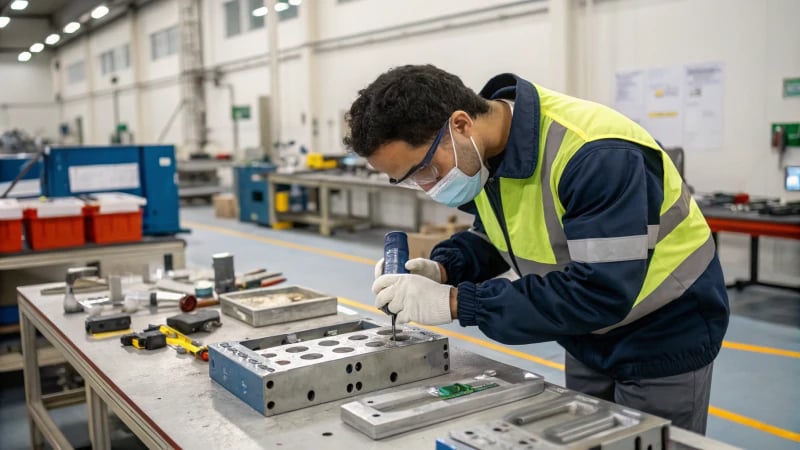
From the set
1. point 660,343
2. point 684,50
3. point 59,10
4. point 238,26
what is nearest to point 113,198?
point 660,343

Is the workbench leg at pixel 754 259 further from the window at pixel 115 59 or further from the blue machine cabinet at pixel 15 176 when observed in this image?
the window at pixel 115 59

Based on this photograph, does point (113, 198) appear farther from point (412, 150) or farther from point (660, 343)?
point (660, 343)

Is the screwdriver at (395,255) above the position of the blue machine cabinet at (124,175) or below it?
below

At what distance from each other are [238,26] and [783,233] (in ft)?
29.9

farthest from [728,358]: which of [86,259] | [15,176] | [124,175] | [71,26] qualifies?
[71,26]

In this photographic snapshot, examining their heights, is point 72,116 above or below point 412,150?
above

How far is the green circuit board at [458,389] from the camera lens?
1246 millimetres

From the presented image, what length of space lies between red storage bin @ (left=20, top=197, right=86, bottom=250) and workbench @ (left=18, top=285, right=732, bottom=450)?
1.45 meters

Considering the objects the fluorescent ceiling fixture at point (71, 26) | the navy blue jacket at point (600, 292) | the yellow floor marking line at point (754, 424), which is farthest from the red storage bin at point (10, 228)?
the fluorescent ceiling fixture at point (71, 26)

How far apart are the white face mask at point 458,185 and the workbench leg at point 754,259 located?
13.2ft

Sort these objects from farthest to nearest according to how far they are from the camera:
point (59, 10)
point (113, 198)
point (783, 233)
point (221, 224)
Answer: point (59, 10)
point (221, 224)
point (783, 233)
point (113, 198)

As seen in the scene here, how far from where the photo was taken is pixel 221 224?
8.73m

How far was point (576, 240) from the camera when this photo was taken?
1.15 metres

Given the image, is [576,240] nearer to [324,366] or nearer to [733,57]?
[324,366]
